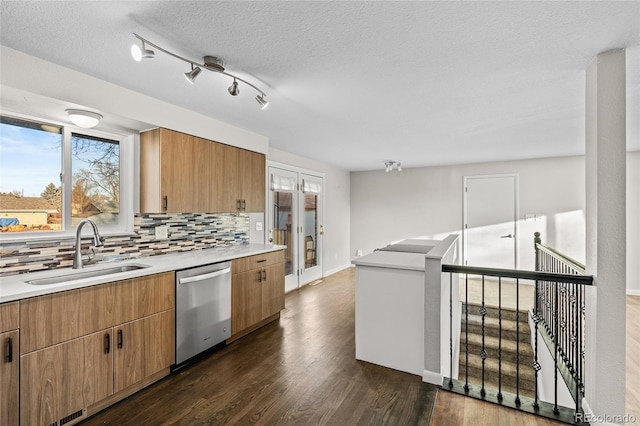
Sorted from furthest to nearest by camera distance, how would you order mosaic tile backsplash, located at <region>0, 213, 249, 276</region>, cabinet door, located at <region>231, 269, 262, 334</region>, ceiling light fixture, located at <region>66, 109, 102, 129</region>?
cabinet door, located at <region>231, 269, 262, 334</region> → ceiling light fixture, located at <region>66, 109, 102, 129</region> → mosaic tile backsplash, located at <region>0, 213, 249, 276</region>

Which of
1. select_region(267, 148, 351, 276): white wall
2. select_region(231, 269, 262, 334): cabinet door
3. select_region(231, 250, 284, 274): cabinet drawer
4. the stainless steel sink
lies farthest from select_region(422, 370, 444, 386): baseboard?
select_region(267, 148, 351, 276): white wall

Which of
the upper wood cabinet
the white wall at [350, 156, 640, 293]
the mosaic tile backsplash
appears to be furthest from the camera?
the white wall at [350, 156, 640, 293]

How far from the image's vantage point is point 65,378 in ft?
5.79

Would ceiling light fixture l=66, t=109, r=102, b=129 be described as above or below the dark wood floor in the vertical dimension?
above

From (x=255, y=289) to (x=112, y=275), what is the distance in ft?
4.68

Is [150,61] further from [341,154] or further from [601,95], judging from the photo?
[341,154]

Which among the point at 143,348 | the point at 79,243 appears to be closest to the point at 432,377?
the point at 143,348

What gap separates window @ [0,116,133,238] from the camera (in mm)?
2098

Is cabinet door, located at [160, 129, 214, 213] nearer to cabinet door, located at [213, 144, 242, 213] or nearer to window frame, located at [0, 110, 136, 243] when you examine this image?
cabinet door, located at [213, 144, 242, 213]

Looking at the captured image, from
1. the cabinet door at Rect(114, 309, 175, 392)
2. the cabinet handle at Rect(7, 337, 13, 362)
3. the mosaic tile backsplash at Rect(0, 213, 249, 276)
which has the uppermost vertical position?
the mosaic tile backsplash at Rect(0, 213, 249, 276)

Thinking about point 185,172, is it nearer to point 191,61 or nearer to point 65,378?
point 191,61

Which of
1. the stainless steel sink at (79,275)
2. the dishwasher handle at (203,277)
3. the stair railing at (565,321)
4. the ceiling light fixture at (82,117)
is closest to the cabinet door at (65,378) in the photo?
the stainless steel sink at (79,275)

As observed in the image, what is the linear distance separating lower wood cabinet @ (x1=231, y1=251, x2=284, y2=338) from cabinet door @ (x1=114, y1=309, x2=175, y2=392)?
0.67 meters

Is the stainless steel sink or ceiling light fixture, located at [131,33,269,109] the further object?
the stainless steel sink
